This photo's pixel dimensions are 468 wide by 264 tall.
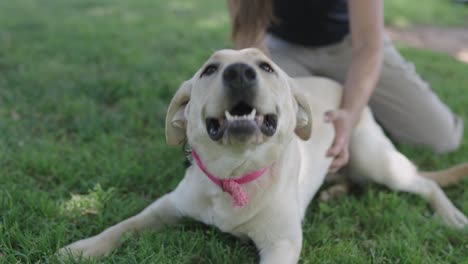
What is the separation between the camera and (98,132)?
11.4 feet

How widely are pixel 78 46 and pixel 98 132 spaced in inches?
91.1

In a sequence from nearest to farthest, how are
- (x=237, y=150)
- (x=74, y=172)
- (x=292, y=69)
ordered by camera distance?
(x=237, y=150), (x=74, y=172), (x=292, y=69)

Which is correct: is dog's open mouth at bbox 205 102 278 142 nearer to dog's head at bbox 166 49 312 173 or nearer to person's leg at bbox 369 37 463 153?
dog's head at bbox 166 49 312 173

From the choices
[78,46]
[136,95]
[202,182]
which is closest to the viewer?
[202,182]

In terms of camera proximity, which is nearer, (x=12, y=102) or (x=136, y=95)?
(x=12, y=102)

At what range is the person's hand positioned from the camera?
9.35ft

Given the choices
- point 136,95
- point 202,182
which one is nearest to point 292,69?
point 136,95

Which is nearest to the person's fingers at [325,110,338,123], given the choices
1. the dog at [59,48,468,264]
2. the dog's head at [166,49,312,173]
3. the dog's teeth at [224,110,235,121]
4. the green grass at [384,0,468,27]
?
the dog at [59,48,468,264]

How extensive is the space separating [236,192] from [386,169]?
1245mm

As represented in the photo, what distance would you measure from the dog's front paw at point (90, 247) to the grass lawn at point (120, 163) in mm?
56

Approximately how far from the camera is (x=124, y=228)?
2.31 metres

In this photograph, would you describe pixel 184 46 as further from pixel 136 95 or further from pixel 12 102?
pixel 12 102

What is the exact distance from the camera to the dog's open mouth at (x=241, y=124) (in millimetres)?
1800

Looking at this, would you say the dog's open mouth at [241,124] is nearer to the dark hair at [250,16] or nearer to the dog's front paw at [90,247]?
the dog's front paw at [90,247]
